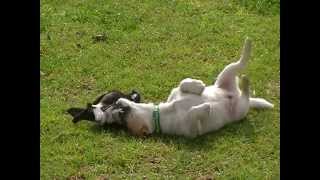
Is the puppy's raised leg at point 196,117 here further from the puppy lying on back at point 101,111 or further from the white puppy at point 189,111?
the puppy lying on back at point 101,111

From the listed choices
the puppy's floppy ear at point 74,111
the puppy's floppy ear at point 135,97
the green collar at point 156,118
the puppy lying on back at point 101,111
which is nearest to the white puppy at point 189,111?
the green collar at point 156,118

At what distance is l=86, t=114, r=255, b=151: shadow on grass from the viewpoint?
5734mm

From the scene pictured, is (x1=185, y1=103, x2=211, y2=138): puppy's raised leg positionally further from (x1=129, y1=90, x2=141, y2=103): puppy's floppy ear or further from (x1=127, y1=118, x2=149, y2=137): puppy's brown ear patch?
(x1=129, y1=90, x2=141, y2=103): puppy's floppy ear

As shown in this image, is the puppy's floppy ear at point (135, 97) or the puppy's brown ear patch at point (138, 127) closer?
the puppy's brown ear patch at point (138, 127)

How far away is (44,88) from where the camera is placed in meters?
6.99

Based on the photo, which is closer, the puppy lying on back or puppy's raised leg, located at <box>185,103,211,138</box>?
puppy's raised leg, located at <box>185,103,211,138</box>

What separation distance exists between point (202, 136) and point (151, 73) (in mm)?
1594

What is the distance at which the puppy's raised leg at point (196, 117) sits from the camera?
5.73m

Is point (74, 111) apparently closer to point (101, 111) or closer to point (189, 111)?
point (101, 111)

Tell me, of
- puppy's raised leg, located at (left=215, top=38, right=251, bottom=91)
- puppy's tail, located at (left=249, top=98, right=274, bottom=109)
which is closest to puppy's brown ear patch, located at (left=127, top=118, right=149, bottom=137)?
puppy's raised leg, located at (left=215, top=38, right=251, bottom=91)

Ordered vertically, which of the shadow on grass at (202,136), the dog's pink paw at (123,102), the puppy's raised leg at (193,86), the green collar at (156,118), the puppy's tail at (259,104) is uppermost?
the puppy's raised leg at (193,86)

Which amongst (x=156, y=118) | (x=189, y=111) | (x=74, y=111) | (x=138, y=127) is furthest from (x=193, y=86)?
(x=74, y=111)

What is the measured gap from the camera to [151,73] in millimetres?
7285
